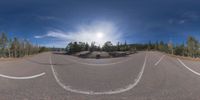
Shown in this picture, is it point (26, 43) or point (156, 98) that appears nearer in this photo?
point (156, 98)

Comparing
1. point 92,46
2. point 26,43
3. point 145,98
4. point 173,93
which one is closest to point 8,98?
point 145,98

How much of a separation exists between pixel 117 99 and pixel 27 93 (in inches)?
79.2

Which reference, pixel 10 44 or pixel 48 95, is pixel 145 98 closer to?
pixel 48 95

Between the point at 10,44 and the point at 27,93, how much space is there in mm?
63407

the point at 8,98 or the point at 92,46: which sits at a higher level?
the point at 92,46

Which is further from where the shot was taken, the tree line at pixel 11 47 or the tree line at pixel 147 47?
the tree line at pixel 11 47

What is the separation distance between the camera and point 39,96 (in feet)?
11.7

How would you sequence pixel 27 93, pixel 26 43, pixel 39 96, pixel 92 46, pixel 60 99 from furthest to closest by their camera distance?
pixel 26 43 → pixel 92 46 → pixel 27 93 → pixel 39 96 → pixel 60 99

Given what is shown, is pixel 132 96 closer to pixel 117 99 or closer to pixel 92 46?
pixel 117 99

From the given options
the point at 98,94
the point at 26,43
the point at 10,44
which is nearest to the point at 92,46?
the point at 98,94

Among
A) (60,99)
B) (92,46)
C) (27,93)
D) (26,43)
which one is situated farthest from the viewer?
(26,43)

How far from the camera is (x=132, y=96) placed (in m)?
3.69

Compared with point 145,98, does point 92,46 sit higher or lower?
higher

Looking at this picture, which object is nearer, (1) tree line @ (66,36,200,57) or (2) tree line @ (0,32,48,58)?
(1) tree line @ (66,36,200,57)
